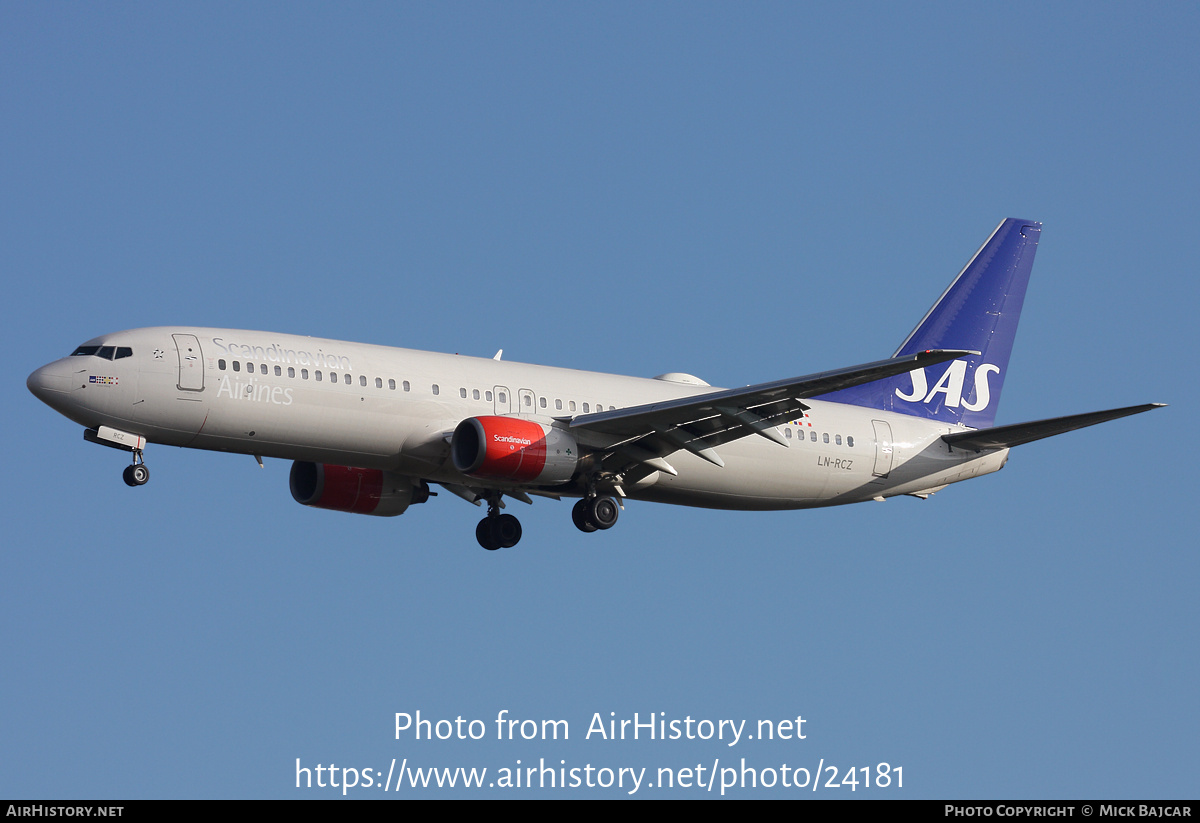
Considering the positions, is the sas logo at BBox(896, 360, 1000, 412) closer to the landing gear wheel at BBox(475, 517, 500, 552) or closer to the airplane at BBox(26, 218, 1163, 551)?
the airplane at BBox(26, 218, 1163, 551)

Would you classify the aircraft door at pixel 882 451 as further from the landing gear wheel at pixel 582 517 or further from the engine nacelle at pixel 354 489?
the engine nacelle at pixel 354 489

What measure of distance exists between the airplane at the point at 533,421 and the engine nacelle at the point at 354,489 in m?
0.06

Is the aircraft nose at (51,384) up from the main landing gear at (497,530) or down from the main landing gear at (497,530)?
down

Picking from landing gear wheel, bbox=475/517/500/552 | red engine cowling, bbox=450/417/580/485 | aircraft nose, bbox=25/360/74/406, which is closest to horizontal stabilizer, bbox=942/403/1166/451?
red engine cowling, bbox=450/417/580/485

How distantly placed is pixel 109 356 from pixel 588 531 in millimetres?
13631

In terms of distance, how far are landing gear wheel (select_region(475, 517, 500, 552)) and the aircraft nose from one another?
1346 centimetres

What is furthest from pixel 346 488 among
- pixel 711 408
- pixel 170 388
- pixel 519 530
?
pixel 711 408

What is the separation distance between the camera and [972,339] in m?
50.4

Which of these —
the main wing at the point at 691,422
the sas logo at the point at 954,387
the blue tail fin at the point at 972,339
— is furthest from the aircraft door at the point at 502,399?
the sas logo at the point at 954,387

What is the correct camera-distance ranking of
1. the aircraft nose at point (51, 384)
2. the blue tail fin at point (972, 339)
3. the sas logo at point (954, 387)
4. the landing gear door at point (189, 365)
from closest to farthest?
the aircraft nose at point (51, 384) → the landing gear door at point (189, 365) → the blue tail fin at point (972, 339) → the sas logo at point (954, 387)

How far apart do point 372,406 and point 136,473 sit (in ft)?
19.7

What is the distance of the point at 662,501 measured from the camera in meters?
44.4

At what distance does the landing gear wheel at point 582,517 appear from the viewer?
139 feet

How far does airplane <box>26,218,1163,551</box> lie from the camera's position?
3753 centimetres
